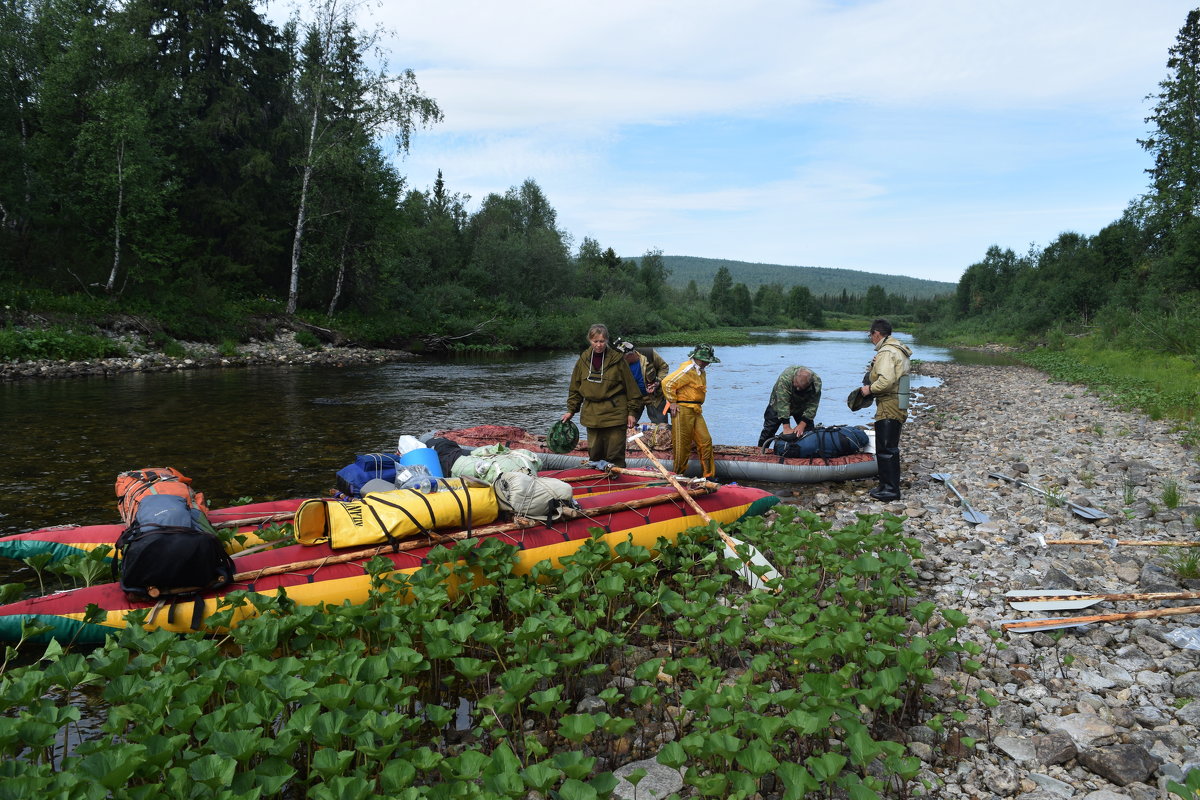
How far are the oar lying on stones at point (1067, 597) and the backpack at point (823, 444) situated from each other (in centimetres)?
430

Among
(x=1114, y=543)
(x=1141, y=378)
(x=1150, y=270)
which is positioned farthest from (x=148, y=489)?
(x=1150, y=270)

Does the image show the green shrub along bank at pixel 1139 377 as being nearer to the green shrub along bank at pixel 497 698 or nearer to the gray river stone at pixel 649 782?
the green shrub along bank at pixel 497 698

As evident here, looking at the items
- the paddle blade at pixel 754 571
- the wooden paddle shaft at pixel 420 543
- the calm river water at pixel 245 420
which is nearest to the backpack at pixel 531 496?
the wooden paddle shaft at pixel 420 543

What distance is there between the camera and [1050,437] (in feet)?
39.1

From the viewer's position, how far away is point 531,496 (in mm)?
Answer: 5914

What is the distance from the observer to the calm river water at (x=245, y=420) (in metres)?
9.02

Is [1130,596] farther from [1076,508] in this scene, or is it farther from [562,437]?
[562,437]

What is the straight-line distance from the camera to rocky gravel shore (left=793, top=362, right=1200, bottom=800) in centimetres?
330

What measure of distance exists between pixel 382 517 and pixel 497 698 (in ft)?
7.93

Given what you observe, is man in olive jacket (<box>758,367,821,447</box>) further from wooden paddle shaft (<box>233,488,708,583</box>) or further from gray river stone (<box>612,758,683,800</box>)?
gray river stone (<box>612,758,683,800</box>)

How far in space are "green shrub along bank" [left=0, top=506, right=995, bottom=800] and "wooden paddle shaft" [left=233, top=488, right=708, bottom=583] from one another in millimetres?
337

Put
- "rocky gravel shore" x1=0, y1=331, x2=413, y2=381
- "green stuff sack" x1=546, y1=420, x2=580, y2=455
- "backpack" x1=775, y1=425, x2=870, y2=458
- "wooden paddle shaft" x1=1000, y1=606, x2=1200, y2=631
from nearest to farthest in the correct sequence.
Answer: "wooden paddle shaft" x1=1000, y1=606, x2=1200, y2=631 < "green stuff sack" x1=546, y1=420, x2=580, y2=455 < "backpack" x1=775, y1=425, x2=870, y2=458 < "rocky gravel shore" x1=0, y1=331, x2=413, y2=381

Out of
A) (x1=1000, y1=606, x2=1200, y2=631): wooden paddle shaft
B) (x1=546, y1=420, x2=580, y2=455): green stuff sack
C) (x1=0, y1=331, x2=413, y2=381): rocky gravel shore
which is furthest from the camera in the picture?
(x1=0, y1=331, x2=413, y2=381): rocky gravel shore

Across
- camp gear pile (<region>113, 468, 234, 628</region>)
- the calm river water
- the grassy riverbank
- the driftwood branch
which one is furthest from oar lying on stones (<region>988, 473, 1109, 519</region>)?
the driftwood branch
